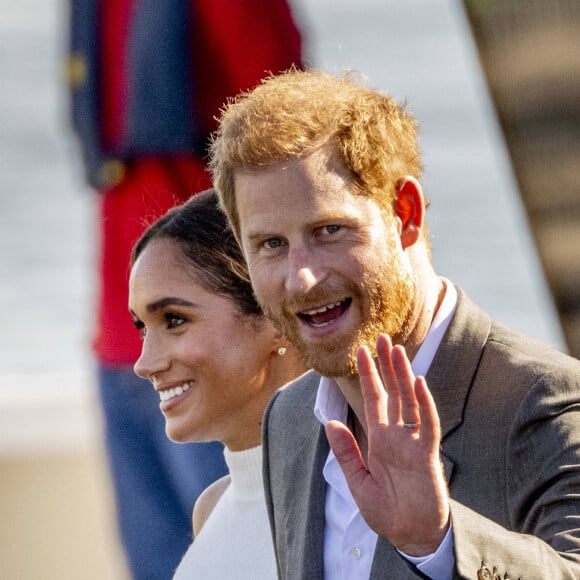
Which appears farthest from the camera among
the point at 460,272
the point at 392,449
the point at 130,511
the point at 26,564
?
the point at 460,272

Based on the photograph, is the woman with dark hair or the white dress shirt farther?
the woman with dark hair

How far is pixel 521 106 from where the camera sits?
257cm

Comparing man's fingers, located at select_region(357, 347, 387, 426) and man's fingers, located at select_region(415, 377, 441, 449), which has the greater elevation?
man's fingers, located at select_region(357, 347, 387, 426)

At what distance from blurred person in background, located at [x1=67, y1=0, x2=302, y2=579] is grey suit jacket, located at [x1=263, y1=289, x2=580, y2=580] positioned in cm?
159

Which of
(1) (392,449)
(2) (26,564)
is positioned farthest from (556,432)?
(2) (26,564)

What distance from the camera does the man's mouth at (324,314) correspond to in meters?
2.39

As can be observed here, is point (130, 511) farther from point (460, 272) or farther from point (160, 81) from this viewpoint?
point (460, 272)

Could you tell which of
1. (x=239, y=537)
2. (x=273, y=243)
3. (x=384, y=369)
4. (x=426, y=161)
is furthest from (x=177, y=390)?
(x=426, y=161)

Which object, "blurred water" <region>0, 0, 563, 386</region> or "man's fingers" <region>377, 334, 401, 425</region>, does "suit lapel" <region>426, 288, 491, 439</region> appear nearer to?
"man's fingers" <region>377, 334, 401, 425</region>

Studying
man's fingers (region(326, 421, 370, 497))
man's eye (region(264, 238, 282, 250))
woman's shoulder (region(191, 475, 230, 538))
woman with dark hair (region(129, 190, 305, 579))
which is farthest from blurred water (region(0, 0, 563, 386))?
man's fingers (region(326, 421, 370, 497))

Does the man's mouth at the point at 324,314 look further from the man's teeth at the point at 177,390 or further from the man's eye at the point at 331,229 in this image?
the man's teeth at the point at 177,390

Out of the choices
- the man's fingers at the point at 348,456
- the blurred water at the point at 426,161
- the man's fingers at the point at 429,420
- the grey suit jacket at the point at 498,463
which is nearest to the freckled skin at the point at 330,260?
the grey suit jacket at the point at 498,463

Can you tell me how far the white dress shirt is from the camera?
2.46m

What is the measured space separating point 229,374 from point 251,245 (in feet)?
2.41
